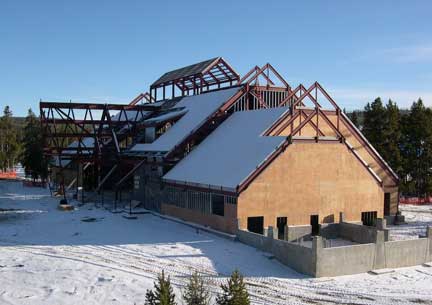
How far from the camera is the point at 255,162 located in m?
32.2

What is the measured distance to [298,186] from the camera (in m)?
33.0

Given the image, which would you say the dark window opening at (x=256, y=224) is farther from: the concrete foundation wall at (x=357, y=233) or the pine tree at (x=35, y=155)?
the pine tree at (x=35, y=155)

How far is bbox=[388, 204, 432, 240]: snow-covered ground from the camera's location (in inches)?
1336

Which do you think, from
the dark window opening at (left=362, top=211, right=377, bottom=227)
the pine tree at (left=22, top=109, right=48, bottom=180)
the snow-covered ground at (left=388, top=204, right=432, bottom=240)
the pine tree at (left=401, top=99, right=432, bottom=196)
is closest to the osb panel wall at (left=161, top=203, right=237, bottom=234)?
the snow-covered ground at (left=388, top=204, right=432, bottom=240)

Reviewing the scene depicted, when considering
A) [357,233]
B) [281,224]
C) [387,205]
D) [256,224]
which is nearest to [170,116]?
[256,224]

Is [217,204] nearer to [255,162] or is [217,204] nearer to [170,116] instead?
[255,162]

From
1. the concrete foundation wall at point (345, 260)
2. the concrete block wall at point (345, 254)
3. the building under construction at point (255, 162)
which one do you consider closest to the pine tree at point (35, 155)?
the building under construction at point (255, 162)

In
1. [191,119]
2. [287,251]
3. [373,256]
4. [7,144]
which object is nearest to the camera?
[287,251]

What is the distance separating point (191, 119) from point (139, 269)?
22837mm

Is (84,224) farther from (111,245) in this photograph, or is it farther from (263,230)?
(263,230)

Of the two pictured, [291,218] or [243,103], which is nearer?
[291,218]

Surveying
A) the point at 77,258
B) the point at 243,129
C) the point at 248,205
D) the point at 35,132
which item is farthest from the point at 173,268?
the point at 35,132

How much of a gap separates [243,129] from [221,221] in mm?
8685

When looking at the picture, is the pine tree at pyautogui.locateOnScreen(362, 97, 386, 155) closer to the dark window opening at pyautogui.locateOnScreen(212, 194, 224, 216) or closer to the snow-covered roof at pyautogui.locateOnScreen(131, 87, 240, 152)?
the snow-covered roof at pyautogui.locateOnScreen(131, 87, 240, 152)
